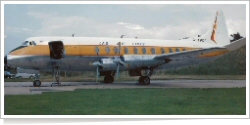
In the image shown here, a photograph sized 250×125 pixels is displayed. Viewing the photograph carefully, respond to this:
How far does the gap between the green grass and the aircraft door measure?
4.58 m

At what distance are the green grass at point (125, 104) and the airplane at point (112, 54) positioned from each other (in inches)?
172

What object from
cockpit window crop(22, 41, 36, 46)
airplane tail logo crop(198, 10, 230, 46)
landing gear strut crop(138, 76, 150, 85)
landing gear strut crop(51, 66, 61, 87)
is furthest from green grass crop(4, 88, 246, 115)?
landing gear strut crop(138, 76, 150, 85)

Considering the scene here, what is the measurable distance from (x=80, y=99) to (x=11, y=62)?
6049mm

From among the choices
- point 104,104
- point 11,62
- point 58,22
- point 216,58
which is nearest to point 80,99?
point 104,104

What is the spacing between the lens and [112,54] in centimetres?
2228

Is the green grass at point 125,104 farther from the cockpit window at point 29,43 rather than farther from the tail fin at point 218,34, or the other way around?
the tail fin at point 218,34

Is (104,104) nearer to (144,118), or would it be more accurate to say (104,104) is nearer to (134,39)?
(144,118)

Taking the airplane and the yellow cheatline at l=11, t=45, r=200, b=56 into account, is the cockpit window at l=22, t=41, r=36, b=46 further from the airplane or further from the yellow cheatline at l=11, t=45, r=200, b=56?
the yellow cheatline at l=11, t=45, r=200, b=56

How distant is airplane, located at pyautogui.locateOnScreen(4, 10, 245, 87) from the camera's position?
20.5m

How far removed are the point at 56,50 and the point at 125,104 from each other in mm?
8005

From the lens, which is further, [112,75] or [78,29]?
[112,75]

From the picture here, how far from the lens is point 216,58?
21359 mm

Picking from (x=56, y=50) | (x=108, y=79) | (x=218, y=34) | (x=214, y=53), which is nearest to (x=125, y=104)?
(x=56, y=50)

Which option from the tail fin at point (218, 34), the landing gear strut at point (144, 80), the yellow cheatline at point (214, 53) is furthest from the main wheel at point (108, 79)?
the tail fin at point (218, 34)
